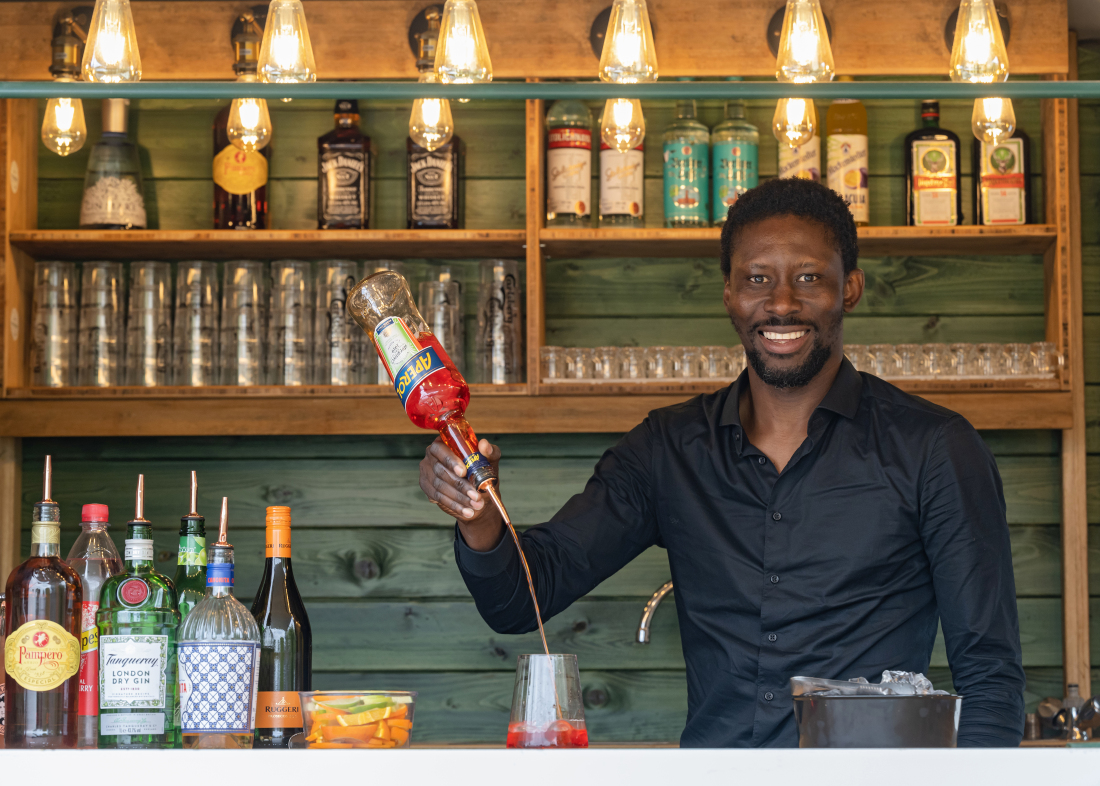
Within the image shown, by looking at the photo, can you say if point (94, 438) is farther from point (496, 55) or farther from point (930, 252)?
point (930, 252)

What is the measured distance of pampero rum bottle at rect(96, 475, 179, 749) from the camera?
44.6 inches

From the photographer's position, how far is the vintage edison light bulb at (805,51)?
1518 mm

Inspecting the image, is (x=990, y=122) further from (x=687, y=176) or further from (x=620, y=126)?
(x=687, y=176)

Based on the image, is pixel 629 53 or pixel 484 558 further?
pixel 629 53

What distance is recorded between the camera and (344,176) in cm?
251

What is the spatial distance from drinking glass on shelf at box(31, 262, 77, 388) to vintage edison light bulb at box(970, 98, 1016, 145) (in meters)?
1.80

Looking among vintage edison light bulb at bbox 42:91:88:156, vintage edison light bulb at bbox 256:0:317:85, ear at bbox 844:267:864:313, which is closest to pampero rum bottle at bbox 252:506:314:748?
vintage edison light bulb at bbox 256:0:317:85

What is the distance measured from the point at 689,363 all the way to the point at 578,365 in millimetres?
224

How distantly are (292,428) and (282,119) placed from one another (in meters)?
0.74

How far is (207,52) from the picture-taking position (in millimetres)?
2498

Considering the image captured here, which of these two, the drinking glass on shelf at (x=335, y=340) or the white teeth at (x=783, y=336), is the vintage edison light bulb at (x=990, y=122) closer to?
the white teeth at (x=783, y=336)

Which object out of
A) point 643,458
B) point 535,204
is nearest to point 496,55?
point 535,204

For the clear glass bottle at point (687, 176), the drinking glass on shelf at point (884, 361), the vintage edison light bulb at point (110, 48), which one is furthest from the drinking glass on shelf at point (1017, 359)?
the vintage edison light bulb at point (110, 48)

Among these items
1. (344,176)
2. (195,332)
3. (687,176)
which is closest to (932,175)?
(687,176)
